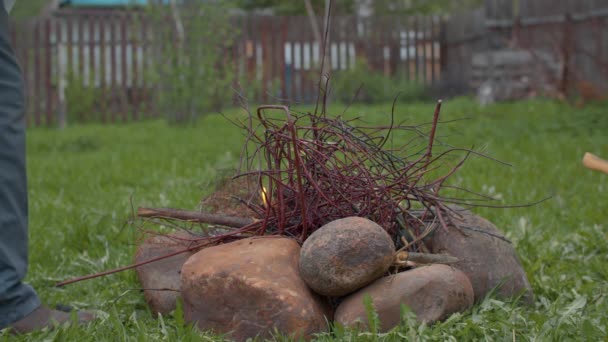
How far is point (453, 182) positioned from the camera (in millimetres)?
5293

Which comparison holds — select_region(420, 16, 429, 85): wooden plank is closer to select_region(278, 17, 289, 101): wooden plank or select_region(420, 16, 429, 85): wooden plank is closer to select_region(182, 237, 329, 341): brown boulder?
select_region(278, 17, 289, 101): wooden plank

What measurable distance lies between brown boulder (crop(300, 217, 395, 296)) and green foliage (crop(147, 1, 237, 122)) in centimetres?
803

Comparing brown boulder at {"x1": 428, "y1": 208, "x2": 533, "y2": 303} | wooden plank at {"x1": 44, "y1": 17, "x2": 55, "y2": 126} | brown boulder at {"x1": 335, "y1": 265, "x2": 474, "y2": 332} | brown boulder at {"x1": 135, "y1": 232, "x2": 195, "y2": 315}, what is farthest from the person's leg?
wooden plank at {"x1": 44, "y1": 17, "x2": 55, "y2": 126}

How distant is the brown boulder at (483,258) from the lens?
269 cm

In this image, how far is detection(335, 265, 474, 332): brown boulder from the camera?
7.76 feet

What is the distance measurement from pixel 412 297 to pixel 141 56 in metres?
12.4

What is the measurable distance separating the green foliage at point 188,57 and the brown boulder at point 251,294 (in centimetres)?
789

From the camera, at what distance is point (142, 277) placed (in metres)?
2.90

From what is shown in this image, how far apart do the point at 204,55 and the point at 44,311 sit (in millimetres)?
8000

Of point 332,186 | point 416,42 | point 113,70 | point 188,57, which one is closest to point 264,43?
point 113,70

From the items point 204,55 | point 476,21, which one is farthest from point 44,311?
point 476,21

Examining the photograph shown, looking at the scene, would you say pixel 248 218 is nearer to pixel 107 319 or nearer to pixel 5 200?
pixel 107 319

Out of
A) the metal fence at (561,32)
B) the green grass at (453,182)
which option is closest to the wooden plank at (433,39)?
the metal fence at (561,32)

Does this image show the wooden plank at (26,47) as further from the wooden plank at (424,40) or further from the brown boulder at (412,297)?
the brown boulder at (412,297)
